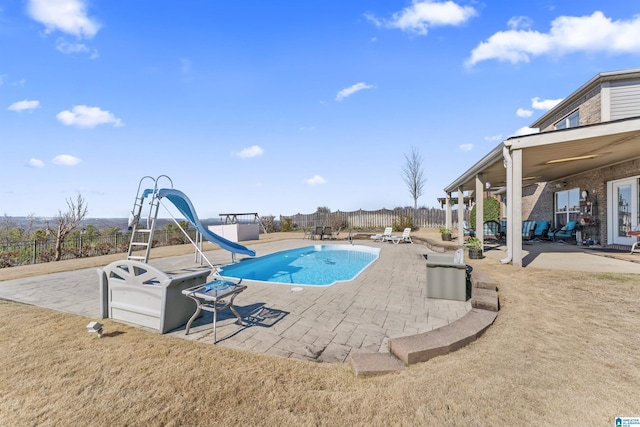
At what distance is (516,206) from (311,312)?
558cm

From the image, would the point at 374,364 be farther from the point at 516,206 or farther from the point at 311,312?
the point at 516,206

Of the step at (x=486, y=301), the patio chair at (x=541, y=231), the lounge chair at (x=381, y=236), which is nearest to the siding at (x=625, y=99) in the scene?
the patio chair at (x=541, y=231)

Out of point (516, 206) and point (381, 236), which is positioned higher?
point (516, 206)

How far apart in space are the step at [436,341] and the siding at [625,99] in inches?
465

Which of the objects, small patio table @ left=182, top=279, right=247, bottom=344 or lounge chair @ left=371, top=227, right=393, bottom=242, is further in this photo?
lounge chair @ left=371, top=227, right=393, bottom=242

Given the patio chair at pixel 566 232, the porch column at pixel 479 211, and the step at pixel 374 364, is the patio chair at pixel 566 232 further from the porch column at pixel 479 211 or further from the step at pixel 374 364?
the step at pixel 374 364

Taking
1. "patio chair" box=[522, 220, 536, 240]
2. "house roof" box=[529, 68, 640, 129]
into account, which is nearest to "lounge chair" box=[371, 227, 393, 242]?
"patio chair" box=[522, 220, 536, 240]

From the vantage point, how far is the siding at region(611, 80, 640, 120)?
31.7 feet

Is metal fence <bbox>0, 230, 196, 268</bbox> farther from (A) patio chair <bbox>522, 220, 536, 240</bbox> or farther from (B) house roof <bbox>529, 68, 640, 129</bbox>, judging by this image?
(B) house roof <bbox>529, 68, 640, 129</bbox>

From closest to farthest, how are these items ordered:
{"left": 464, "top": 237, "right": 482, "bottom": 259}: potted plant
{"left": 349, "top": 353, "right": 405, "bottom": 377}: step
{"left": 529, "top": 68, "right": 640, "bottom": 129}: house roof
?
{"left": 349, "top": 353, "right": 405, "bottom": 377}: step
{"left": 464, "top": 237, "right": 482, "bottom": 259}: potted plant
{"left": 529, "top": 68, "right": 640, "bottom": 129}: house roof

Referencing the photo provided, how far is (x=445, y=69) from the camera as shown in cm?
1030

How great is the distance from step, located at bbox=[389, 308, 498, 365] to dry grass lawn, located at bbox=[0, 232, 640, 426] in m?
0.09

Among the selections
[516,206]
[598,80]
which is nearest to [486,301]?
[516,206]

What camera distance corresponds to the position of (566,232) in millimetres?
11516
